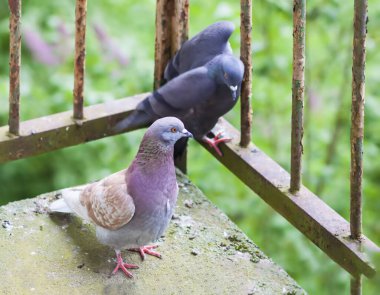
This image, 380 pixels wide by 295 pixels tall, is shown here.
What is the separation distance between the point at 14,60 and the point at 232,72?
0.93m

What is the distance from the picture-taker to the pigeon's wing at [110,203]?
10.4ft

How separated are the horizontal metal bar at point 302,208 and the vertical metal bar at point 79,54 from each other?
24.5 inches

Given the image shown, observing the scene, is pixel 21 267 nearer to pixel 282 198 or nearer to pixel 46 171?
pixel 282 198

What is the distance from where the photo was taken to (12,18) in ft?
11.1

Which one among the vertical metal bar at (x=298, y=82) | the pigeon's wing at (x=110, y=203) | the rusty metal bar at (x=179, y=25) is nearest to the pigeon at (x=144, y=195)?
the pigeon's wing at (x=110, y=203)

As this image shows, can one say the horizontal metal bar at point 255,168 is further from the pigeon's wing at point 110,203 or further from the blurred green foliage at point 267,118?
the blurred green foliage at point 267,118

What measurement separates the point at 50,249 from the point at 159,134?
697 millimetres

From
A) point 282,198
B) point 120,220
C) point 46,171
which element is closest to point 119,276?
point 120,220

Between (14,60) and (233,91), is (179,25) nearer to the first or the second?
(233,91)

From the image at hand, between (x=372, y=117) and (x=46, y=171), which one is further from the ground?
(x=372, y=117)

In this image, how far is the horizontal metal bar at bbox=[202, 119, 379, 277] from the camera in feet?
10.2

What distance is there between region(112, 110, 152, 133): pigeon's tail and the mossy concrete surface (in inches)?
18.7

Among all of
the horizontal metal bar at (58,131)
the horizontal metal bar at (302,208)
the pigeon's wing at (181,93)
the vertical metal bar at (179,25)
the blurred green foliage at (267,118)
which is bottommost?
the blurred green foliage at (267,118)

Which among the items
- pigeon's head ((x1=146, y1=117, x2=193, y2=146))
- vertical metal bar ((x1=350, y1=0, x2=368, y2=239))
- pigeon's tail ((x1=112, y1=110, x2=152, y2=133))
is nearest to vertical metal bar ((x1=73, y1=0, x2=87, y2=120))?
pigeon's tail ((x1=112, y1=110, x2=152, y2=133))
